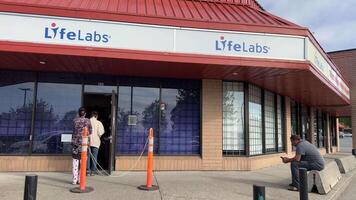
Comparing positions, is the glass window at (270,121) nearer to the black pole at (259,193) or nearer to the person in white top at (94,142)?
the person in white top at (94,142)

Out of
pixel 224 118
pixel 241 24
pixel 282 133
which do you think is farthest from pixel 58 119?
pixel 282 133

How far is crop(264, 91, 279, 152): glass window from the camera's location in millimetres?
14914

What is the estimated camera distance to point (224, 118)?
1278 centimetres

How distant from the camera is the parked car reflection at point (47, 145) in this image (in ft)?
37.1

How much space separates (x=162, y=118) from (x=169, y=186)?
3517 mm

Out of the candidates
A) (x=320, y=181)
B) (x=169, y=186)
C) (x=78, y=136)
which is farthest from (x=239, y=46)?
(x=78, y=136)

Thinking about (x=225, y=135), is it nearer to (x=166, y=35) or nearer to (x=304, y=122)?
(x=166, y=35)

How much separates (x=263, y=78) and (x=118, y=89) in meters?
4.54

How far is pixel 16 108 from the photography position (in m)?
11.5

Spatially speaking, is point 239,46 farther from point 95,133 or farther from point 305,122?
point 305,122

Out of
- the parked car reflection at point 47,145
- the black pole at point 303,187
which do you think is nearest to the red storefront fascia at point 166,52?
the parked car reflection at point 47,145

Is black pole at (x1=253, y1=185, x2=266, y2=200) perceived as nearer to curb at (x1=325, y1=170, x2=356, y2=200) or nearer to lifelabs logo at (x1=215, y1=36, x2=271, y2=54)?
curb at (x1=325, y1=170, x2=356, y2=200)

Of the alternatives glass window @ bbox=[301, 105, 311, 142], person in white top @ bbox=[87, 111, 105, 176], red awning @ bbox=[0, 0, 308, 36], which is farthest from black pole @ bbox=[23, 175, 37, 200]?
glass window @ bbox=[301, 105, 311, 142]

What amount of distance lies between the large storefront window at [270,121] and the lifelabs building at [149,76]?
0.55m
